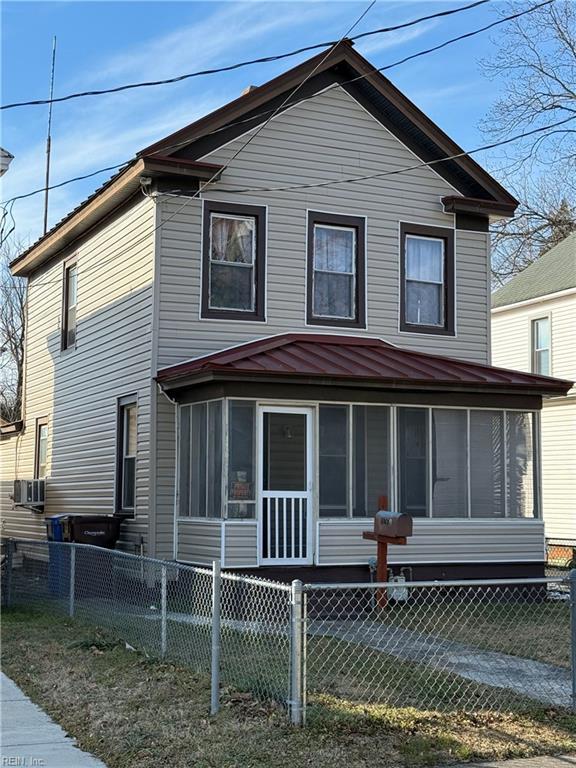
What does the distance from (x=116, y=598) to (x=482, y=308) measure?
30.0 ft

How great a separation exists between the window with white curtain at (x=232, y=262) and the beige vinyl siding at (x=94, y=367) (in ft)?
3.38

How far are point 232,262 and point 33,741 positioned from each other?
10.1 m

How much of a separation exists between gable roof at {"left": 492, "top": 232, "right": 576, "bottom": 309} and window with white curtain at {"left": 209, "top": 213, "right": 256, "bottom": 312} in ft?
37.7

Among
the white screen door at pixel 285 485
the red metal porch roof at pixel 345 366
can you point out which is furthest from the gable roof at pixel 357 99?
the white screen door at pixel 285 485

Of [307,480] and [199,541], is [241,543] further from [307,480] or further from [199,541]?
[307,480]

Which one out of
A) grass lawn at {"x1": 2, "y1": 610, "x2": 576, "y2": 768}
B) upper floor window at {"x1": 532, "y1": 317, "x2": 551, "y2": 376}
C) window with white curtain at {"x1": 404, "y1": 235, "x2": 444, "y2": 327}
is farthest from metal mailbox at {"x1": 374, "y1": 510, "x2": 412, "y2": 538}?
upper floor window at {"x1": 532, "y1": 317, "x2": 551, "y2": 376}

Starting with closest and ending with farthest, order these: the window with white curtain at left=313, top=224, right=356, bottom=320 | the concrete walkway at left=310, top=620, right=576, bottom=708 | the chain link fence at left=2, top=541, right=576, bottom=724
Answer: the chain link fence at left=2, top=541, right=576, bottom=724, the concrete walkway at left=310, top=620, right=576, bottom=708, the window with white curtain at left=313, top=224, right=356, bottom=320

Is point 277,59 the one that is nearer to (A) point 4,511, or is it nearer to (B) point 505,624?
(B) point 505,624

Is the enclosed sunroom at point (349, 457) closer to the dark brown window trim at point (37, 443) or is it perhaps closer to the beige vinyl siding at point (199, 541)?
the beige vinyl siding at point (199, 541)

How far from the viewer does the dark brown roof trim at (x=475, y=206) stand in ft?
58.0

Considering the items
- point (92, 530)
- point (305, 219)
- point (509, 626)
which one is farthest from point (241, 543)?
point (305, 219)

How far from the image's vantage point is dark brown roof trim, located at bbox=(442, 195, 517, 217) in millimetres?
17688

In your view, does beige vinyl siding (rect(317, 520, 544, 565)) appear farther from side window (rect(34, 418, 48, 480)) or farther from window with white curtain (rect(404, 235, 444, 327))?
side window (rect(34, 418, 48, 480))

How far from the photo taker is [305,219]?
16781mm
